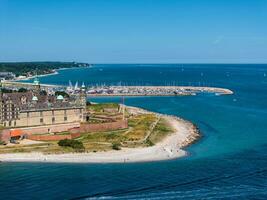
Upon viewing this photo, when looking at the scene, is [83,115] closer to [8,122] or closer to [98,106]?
[8,122]

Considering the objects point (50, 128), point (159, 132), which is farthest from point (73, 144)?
point (159, 132)

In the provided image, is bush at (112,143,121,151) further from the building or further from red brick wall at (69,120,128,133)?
the building

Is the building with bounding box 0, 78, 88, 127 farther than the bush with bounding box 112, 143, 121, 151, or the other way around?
the building with bounding box 0, 78, 88, 127

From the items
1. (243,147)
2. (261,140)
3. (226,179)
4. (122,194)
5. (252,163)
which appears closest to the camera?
(122,194)

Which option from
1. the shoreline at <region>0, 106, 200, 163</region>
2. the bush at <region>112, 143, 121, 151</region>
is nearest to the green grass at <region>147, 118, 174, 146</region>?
the shoreline at <region>0, 106, 200, 163</region>

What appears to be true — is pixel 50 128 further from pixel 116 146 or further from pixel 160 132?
pixel 160 132

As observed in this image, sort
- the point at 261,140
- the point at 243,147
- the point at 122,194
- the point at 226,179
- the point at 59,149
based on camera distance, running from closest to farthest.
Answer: the point at 122,194 < the point at 226,179 < the point at 59,149 < the point at 243,147 < the point at 261,140

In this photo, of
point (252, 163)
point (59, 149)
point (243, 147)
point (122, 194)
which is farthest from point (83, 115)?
point (122, 194)
